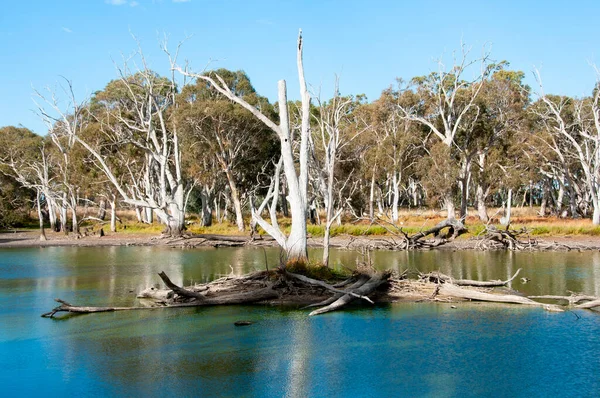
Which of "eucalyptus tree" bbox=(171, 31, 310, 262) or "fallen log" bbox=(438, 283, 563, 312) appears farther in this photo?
"eucalyptus tree" bbox=(171, 31, 310, 262)

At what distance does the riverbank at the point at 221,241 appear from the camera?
93.8ft

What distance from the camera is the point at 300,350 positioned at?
419 inches

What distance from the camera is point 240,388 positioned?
876 cm

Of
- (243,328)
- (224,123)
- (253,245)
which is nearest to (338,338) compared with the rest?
(243,328)

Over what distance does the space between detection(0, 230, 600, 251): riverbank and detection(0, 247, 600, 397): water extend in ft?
39.4

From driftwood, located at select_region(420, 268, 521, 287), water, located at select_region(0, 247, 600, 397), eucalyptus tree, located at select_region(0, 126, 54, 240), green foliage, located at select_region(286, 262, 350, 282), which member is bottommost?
water, located at select_region(0, 247, 600, 397)

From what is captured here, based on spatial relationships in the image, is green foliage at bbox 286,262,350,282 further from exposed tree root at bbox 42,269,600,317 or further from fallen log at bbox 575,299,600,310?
fallen log at bbox 575,299,600,310

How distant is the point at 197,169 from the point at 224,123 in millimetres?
3936

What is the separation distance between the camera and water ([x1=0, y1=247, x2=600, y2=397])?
8852 millimetres

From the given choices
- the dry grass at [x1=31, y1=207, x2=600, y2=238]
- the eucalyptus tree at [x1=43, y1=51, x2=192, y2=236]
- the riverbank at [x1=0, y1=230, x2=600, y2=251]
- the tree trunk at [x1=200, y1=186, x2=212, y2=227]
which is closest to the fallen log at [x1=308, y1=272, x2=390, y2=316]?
the dry grass at [x1=31, y1=207, x2=600, y2=238]

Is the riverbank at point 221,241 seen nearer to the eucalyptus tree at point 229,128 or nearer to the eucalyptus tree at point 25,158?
the eucalyptus tree at point 25,158

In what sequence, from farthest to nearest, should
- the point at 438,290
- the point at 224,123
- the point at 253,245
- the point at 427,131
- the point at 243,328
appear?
1. the point at 427,131
2. the point at 224,123
3. the point at 253,245
4. the point at 438,290
5. the point at 243,328

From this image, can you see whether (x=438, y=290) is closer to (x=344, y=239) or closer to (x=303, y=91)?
(x=303, y=91)

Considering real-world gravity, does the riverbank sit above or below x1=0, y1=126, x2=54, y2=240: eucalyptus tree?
below
